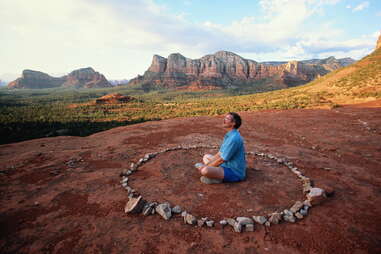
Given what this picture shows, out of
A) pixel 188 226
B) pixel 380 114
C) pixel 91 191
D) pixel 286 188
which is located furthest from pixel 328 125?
pixel 91 191

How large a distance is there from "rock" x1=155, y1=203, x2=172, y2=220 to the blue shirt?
1950 millimetres

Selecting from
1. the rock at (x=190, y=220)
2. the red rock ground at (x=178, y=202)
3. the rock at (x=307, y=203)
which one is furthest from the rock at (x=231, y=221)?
the rock at (x=307, y=203)

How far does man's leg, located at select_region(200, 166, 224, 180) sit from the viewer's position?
5.17 metres

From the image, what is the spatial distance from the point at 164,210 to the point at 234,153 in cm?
234

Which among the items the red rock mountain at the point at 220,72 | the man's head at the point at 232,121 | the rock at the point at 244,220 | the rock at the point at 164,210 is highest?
the red rock mountain at the point at 220,72

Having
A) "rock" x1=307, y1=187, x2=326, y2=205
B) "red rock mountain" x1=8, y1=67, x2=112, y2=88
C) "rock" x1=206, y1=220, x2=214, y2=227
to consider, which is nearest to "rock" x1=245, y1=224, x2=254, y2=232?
"rock" x1=206, y1=220, x2=214, y2=227

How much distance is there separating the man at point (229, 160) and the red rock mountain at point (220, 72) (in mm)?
124828

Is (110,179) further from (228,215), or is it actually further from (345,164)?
(345,164)

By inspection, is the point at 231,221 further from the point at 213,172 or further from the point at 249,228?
the point at 213,172

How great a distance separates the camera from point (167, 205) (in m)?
4.29

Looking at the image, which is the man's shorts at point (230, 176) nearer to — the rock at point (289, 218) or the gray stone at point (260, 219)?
the gray stone at point (260, 219)

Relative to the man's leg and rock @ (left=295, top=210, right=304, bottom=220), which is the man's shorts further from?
rock @ (left=295, top=210, right=304, bottom=220)

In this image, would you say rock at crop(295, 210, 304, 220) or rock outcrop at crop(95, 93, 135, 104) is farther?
rock outcrop at crop(95, 93, 135, 104)

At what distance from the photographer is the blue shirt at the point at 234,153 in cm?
493
